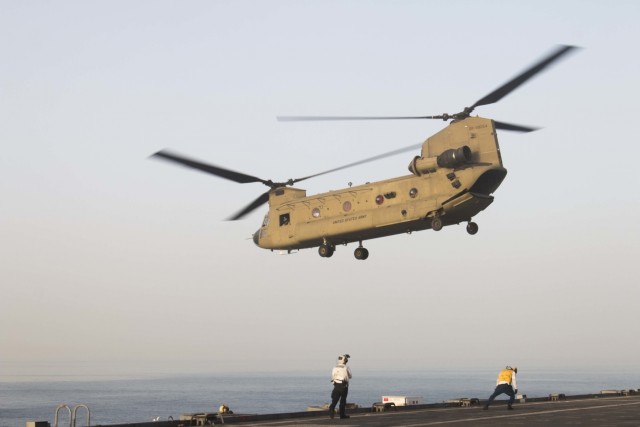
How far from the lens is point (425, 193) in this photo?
35812mm

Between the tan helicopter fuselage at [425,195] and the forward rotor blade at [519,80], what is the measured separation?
0.92 m

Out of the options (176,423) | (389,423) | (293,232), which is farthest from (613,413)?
(293,232)

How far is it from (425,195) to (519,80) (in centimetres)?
625

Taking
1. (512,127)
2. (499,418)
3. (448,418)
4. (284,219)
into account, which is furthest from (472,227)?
(499,418)

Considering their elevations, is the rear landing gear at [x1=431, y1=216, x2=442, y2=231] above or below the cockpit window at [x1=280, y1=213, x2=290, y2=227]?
below

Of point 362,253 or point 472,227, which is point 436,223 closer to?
point 472,227

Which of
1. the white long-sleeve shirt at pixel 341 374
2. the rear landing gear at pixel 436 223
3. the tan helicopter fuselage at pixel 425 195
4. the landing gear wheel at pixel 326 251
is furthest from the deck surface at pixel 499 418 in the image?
the landing gear wheel at pixel 326 251

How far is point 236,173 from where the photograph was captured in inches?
1644

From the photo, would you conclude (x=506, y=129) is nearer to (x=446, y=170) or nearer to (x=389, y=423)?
(x=446, y=170)

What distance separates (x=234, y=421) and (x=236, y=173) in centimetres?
1951

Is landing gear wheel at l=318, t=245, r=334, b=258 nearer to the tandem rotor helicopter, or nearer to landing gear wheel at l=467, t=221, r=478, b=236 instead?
the tandem rotor helicopter

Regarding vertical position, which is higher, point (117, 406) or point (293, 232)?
point (293, 232)

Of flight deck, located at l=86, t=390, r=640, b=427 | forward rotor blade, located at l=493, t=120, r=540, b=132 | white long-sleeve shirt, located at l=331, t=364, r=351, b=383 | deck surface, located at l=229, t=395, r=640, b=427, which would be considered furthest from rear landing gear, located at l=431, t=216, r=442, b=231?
white long-sleeve shirt, located at l=331, t=364, r=351, b=383

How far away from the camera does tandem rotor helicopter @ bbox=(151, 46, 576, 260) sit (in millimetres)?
34750
